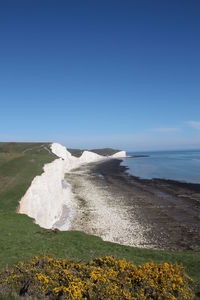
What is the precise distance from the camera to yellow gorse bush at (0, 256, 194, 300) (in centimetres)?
845

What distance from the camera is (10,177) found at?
120 feet

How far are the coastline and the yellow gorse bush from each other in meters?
15.8

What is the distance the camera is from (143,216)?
35344 mm

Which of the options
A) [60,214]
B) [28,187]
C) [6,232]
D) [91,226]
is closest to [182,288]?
[6,232]

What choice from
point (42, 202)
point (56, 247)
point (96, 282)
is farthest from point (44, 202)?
point (96, 282)

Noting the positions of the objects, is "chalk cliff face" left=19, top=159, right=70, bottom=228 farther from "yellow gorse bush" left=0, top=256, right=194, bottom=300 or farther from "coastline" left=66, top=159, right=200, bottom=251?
"yellow gorse bush" left=0, top=256, right=194, bottom=300

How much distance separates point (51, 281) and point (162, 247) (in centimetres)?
1813

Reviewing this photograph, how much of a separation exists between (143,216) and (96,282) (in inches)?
1079

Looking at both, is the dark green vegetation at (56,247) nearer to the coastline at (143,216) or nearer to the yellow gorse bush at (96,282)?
the yellow gorse bush at (96,282)

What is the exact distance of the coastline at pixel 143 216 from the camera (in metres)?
26.8

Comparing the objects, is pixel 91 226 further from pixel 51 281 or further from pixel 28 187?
pixel 51 281

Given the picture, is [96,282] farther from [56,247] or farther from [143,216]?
[143,216]

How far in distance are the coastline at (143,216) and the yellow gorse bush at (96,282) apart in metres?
15.8

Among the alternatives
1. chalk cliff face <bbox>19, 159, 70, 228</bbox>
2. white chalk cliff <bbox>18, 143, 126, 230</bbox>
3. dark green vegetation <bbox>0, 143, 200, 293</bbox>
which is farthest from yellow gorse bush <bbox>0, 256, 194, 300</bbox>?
chalk cliff face <bbox>19, 159, 70, 228</bbox>
